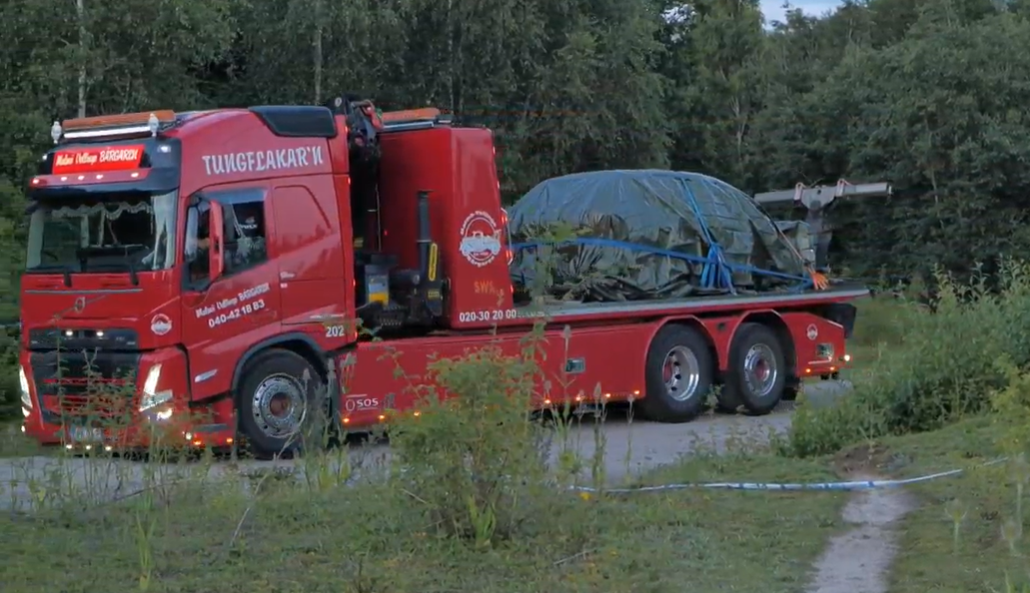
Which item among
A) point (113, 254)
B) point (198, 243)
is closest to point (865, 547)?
point (198, 243)

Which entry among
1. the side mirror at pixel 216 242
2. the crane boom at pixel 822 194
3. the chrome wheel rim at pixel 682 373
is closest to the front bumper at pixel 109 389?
the side mirror at pixel 216 242

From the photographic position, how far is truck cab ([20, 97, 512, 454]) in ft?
42.2

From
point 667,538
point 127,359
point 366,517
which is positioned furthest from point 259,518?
point 127,359

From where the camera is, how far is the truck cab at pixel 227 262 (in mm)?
12859

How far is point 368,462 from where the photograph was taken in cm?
988

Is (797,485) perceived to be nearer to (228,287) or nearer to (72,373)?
(228,287)

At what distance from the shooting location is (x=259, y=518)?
8.45m

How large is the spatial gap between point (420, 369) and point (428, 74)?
17.9 meters

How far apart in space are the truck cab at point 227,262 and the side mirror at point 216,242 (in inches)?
0.5

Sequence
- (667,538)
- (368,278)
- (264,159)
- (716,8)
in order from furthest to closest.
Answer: (716,8)
(368,278)
(264,159)
(667,538)

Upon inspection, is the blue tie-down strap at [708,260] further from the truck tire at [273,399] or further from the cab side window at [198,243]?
the cab side window at [198,243]

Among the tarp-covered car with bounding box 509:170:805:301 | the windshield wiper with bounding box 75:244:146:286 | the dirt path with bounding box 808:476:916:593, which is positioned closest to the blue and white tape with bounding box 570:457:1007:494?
the dirt path with bounding box 808:476:916:593

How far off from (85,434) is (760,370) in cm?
1038

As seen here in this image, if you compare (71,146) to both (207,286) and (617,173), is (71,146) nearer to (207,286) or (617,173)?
(207,286)
